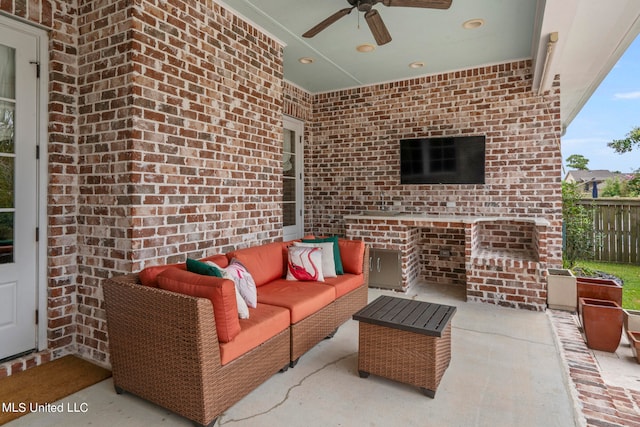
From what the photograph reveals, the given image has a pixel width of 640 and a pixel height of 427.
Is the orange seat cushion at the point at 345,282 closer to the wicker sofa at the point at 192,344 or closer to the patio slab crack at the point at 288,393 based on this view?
the wicker sofa at the point at 192,344

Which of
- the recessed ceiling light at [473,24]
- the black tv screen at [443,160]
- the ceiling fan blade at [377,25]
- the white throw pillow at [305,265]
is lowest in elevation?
the white throw pillow at [305,265]

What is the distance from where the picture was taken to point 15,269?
2.55 m

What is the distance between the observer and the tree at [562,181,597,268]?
5.00 m

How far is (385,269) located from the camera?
472 centimetres

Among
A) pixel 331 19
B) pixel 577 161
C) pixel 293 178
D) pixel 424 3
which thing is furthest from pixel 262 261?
pixel 577 161

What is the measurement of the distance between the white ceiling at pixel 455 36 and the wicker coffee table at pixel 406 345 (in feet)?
8.15

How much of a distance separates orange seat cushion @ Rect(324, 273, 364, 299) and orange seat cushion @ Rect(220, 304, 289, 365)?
2.64ft

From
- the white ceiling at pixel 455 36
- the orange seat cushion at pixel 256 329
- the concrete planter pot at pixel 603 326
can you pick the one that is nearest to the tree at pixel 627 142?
the white ceiling at pixel 455 36

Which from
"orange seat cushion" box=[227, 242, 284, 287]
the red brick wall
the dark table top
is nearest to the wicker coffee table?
the dark table top

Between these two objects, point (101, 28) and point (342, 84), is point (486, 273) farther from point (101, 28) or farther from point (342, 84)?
point (101, 28)

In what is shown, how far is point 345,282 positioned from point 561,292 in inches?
98.0

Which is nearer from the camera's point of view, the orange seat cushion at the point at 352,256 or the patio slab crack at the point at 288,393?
the patio slab crack at the point at 288,393

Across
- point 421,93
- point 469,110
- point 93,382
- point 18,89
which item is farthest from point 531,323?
point 18,89
